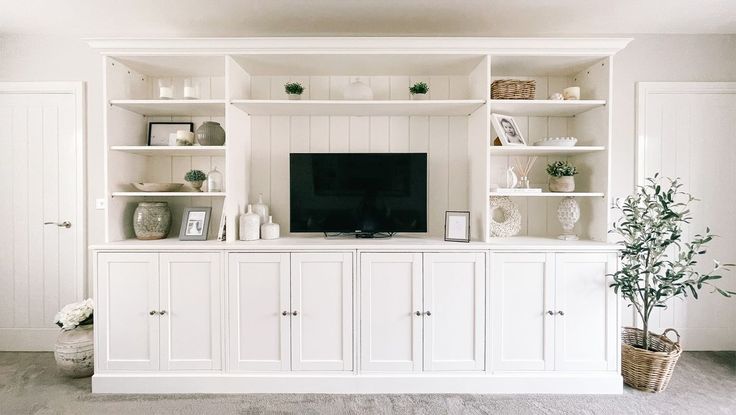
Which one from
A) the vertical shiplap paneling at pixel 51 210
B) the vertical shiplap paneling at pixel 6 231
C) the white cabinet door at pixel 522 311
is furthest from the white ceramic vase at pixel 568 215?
the vertical shiplap paneling at pixel 6 231

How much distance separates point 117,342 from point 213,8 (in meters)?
2.31

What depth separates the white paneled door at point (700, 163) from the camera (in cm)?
305

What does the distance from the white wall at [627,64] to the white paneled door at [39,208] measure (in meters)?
0.16

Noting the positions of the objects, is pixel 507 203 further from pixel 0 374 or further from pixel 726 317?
pixel 0 374

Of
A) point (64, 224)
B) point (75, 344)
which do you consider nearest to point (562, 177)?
point (75, 344)

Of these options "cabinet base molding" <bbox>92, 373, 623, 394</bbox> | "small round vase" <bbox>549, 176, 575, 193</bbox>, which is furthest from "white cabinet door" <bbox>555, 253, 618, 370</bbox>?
"small round vase" <bbox>549, 176, 575, 193</bbox>

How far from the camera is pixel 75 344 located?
2641 millimetres

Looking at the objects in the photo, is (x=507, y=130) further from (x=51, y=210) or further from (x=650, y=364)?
(x=51, y=210)

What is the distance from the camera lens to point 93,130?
3.08 meters

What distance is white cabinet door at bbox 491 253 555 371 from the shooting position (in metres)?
2.46

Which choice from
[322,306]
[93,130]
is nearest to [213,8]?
[93,130]

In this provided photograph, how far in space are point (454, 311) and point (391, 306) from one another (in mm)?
411

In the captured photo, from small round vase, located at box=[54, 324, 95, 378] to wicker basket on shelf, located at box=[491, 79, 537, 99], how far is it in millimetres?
3362

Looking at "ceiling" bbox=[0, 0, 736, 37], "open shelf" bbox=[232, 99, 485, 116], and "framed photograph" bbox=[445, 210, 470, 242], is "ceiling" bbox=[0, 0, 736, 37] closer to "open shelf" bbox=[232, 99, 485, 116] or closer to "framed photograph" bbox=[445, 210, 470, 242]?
"open shelf" bbox=[232, 99, 485, 116]
